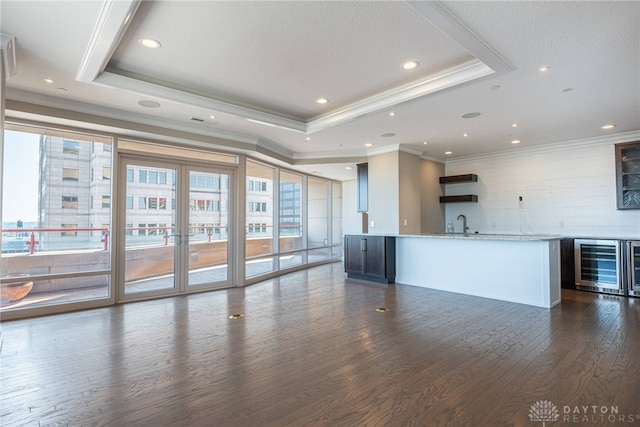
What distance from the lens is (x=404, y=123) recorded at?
205 inches

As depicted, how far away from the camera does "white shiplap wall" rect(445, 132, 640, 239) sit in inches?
237

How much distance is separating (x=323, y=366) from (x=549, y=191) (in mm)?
6203

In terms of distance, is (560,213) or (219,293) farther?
(560,213)

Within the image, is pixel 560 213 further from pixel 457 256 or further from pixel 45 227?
pixel 45 227

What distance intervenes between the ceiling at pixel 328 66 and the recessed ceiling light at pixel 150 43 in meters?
0.06

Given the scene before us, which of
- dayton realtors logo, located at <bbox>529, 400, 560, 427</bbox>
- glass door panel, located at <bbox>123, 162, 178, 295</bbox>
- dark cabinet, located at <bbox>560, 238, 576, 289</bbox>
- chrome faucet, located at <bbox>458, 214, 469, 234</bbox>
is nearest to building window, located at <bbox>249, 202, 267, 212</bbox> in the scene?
glass door panel, located at <bbox>123, 162, 178, 295</bbox>

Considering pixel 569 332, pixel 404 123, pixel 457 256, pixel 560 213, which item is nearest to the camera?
pixel 569 332

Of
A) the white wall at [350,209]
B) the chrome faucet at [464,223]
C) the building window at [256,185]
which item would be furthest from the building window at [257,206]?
the chrome faucet at [464,223]

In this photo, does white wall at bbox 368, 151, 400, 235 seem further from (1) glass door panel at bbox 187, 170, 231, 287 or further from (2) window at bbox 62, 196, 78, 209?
(2) window at bbox 62, 196, 78, 209

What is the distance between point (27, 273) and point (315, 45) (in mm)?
4620

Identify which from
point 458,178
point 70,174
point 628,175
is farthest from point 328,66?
point 628,175

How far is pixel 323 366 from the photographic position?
286cm

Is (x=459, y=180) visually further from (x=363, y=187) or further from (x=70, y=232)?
(x=70, y=232)

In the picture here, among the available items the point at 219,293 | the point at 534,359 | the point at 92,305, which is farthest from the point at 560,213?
the point at 92,305
